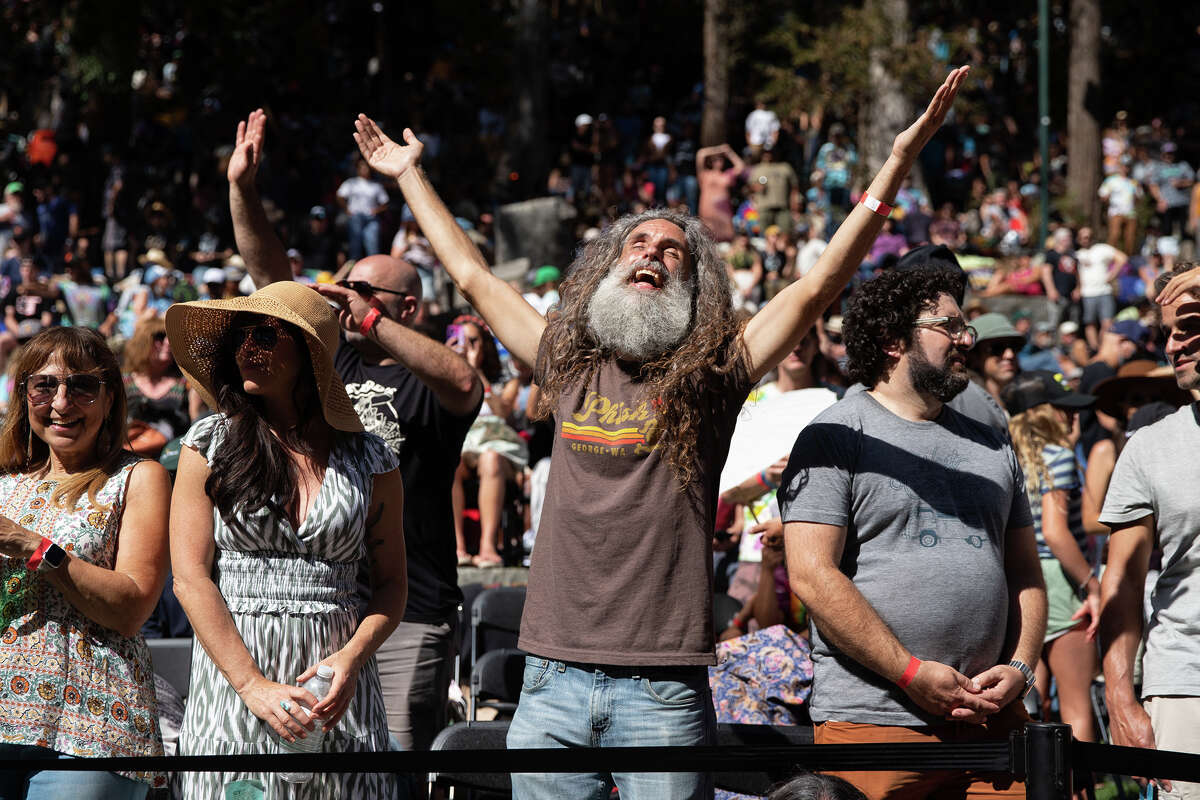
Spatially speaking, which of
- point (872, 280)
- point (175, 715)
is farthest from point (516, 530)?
point (872, 280)

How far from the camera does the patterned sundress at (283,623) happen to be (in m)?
3.08

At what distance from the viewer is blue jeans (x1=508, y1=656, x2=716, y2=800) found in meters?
3.09

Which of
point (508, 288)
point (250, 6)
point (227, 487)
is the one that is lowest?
point (227, 487)

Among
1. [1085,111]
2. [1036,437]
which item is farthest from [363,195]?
[1036,437]

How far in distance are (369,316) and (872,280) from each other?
145cm

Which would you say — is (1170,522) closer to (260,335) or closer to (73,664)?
(260,335)

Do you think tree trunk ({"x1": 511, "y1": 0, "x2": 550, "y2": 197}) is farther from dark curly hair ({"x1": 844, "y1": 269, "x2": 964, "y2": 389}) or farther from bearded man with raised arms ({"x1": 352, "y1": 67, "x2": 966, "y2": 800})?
bearded man with raised arms ({"x1": 352, "y1": 67, "x2": 966, "y2": 800})

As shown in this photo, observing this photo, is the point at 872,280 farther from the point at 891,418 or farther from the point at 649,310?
the point at 649,310

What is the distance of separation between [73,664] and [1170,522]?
269cm

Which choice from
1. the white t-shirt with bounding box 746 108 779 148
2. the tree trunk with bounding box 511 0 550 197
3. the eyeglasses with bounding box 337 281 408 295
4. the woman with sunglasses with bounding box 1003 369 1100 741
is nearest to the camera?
the eyeglasses with bounding box 337 281 408 295

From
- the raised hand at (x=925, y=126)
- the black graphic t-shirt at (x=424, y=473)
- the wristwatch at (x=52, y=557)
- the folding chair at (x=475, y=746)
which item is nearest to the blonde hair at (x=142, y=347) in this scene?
the black graphic t-shirt at (x=424, y=473)

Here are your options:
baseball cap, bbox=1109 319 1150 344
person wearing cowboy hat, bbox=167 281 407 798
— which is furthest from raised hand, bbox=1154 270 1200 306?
baseball cap, bbox=1109 319 1150 344

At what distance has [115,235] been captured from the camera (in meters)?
18.3

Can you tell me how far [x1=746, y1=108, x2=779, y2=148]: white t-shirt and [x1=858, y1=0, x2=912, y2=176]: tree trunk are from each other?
1829 millimetres
